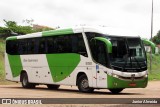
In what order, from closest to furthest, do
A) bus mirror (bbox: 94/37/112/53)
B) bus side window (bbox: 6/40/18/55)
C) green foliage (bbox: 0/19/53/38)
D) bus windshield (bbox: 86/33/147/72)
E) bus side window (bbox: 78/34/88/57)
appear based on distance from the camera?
bus mirror (bbox: 94/37/112/53), bus windshield (bbox: 86/33/147/72), bus side window (bbox: 78/34/88/57), bus side window (bbox: 6/40/18/55), green foliage (bbox: 0/19/53/38)

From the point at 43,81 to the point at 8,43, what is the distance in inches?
196

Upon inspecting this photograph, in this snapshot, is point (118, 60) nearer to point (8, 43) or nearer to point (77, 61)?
point (77, 61)

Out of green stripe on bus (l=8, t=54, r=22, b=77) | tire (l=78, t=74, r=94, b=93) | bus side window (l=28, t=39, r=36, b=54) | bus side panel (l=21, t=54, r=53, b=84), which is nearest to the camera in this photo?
tire (l=78, t=74, r=94, b=93)

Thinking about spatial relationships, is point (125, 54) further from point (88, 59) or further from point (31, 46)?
point (31, 46)

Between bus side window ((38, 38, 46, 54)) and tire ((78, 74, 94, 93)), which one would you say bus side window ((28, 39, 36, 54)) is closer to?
bus side window ((38, 38, 46, 54))

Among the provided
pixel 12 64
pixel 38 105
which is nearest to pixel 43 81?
pixel 12 64

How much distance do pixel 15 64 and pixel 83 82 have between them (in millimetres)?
8003

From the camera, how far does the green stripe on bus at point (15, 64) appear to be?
30703 millimetres

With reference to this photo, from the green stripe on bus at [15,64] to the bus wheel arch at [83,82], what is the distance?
22.6 feet

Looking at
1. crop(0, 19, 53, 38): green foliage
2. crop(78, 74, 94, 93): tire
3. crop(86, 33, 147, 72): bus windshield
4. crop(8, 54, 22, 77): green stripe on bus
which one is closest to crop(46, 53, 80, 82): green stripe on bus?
crop(78, 74, 94, 93): tire

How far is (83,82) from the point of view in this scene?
24.4 metres

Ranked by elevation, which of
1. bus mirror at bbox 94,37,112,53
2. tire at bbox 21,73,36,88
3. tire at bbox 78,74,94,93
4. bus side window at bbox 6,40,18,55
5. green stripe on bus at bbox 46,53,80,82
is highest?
bus mirror at bbox 94,37,112,53

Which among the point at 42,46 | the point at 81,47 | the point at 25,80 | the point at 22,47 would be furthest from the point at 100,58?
the point at 25,80

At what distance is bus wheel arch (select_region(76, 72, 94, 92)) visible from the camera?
2415 centimetres
